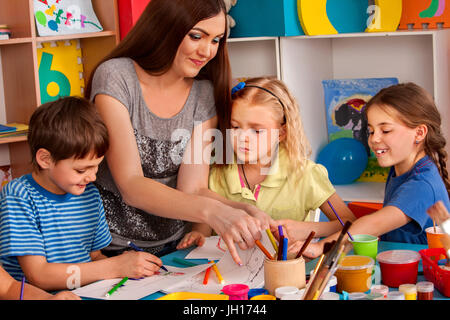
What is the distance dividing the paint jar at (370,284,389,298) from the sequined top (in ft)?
2.40

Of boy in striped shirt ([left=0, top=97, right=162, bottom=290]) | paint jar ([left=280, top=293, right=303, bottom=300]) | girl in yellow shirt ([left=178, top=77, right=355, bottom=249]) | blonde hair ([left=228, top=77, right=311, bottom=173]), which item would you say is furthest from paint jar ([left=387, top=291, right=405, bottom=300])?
blonde hair ([left=228, top=77, right=311, bottom=173])

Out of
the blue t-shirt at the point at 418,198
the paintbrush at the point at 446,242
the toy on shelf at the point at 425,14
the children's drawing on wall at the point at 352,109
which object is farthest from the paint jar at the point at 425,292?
the children's drawing on wall at the point at 352,109

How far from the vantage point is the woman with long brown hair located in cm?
158

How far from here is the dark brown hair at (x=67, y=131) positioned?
142cm

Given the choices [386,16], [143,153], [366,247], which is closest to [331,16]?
[386,16]

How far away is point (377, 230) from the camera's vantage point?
154cm

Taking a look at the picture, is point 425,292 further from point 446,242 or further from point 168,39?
point 168,39

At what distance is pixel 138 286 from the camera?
130cm

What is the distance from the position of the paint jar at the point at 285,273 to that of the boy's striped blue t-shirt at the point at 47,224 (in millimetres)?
545

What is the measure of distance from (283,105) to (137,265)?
2.45 ft

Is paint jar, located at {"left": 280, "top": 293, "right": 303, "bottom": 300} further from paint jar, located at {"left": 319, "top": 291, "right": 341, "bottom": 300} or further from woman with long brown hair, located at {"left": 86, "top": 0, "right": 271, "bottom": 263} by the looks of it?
woman with long brown hair, located at {"left": 86, "top": 0, "right": 271, "bottom": 263}

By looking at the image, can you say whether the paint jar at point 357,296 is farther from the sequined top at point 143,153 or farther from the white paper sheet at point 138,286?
the sequined top at point 143,153
